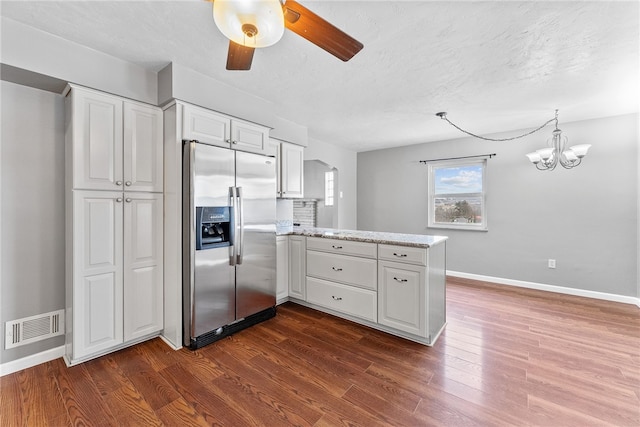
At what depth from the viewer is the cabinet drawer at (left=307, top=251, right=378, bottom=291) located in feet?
8.87

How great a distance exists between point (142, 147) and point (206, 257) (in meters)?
1.11

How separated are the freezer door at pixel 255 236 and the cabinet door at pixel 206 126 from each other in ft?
0.74

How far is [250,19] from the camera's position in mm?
1042

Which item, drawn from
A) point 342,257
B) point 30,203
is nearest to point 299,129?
point 342,257

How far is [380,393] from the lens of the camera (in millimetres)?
1812

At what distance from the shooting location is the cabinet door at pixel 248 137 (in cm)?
273

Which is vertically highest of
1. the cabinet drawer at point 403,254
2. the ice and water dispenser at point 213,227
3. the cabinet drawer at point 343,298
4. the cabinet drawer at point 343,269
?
the ice and water dispenser at point 213,227

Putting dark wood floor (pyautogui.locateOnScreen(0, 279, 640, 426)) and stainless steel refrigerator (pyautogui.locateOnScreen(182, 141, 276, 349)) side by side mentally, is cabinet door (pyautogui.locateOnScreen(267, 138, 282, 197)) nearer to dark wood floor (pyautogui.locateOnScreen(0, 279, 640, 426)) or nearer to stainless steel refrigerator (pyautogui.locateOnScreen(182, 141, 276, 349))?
stainless steel refrigerator (pyautogui.locateOnScreen(182, 141, 276, 349))

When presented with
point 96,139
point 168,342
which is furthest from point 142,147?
point 168,342

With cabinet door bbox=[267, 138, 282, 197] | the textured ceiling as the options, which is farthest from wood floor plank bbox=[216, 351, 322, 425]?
the textured ceiling

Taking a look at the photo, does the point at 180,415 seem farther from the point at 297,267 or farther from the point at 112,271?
the point at 297,267

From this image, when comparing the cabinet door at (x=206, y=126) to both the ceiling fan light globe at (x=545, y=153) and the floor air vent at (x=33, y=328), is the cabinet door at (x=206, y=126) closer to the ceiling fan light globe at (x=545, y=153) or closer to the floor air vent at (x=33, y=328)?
the floor air vent at (x=33, y=328)

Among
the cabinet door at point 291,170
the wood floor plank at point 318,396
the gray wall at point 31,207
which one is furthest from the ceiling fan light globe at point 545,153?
the gray wall at point 31,207

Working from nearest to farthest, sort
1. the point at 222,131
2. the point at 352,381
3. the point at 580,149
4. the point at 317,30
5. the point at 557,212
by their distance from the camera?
the point at 317,30 → the point at 352,381 → the point at 222,131 → the point at 580,149 → the point at 557,212
